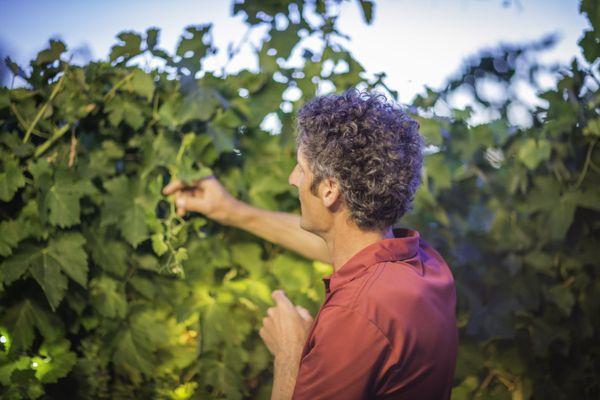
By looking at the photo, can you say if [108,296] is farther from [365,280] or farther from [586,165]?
[586,165]

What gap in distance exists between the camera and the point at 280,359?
1.84 m

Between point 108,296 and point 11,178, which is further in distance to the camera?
point 108,296

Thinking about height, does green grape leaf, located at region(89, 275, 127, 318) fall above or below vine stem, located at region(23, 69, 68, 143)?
below

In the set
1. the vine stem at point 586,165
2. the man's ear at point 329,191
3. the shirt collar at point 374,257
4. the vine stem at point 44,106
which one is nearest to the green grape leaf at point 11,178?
the vine stem at point 44,106

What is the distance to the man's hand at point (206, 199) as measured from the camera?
2393mm

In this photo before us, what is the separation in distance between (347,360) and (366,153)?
59 cm

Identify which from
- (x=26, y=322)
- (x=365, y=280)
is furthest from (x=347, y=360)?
(x=26, y=322)

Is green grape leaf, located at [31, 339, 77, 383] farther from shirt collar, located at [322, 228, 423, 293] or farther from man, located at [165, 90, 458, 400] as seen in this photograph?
shirt collar, located at [322, 228, 423, 293]

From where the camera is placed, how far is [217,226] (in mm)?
2604

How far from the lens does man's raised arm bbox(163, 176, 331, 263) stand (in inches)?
94.6

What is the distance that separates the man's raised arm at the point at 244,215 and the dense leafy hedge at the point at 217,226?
0.08 m

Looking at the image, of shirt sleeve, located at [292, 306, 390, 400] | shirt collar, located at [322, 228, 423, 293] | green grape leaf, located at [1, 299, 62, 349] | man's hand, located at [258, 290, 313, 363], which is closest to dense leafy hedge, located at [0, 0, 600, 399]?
green grape leaf, located at [1, 299, 62, 349]

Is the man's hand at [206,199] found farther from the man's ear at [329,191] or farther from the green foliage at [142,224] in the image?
the man's ear at [329,191]

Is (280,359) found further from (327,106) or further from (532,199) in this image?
(532,199)
